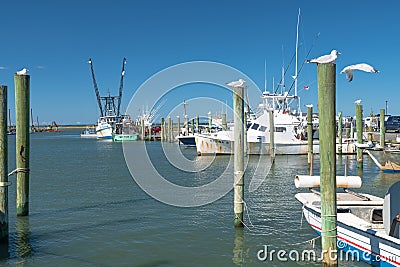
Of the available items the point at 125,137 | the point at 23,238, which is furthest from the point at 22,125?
the point at 125,137

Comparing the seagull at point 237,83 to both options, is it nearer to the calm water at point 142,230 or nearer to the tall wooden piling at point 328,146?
the tall wooden piling at point 328,146

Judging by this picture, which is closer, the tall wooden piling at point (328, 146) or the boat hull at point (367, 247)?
the tall wooden piling at point (328, 146)

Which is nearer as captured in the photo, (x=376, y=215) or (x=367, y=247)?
(x=367, y=247)

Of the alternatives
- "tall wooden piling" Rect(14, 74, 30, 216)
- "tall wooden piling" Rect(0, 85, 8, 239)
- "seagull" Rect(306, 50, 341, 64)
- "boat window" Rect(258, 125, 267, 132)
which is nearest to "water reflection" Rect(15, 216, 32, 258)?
"tall wooden piling" Rect(0, 85, 8, 239)

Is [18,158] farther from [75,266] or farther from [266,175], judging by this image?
[266,175]

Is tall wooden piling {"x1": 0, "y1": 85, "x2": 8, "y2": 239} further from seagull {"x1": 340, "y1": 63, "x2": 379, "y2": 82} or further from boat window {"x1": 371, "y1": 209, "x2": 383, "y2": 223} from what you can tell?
boat window {"x1": 371, "y1": 209, "x2": 383, "y2": 223}

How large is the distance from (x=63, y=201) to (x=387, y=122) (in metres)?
75.2

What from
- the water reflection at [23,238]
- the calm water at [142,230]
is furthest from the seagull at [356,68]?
the water reflection at [23,238]

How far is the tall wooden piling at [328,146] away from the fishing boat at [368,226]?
108 centimetres

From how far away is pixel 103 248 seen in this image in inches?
450

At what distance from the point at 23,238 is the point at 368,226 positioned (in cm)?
915

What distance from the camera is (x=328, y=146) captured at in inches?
329

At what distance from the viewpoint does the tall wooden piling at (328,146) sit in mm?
8250

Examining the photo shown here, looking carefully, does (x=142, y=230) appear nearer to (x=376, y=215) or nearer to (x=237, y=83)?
(x=237, y=83)
